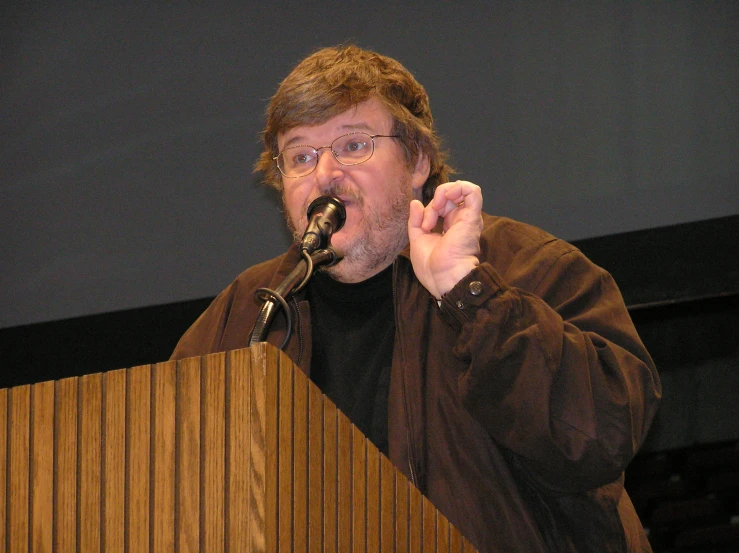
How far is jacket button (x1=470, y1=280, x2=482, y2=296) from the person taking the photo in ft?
4.96

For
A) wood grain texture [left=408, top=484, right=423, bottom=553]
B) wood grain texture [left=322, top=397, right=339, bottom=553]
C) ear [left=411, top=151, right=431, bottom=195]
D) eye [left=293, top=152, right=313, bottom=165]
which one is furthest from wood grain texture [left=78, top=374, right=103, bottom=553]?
ear [left=411, top=151, right=431, bottom=195]

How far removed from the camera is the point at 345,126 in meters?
2.11

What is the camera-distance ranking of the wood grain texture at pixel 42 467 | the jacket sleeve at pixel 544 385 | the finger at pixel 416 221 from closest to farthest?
the wood grain texture at pixel 42 467 < the jacket sleeve at pixel 544 385 < the finger at pixel 416 221

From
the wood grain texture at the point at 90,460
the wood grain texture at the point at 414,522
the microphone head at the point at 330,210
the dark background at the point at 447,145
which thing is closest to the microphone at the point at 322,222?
the microphone head at the point at 330,210

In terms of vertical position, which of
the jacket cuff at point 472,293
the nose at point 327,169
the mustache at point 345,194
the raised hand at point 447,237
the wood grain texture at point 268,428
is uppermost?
the nose at point 327,169

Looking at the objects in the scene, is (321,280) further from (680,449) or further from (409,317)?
(680,449)

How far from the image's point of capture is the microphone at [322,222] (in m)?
1.63

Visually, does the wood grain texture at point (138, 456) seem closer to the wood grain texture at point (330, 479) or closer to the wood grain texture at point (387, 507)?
the wood grain texture at point (330, 479)

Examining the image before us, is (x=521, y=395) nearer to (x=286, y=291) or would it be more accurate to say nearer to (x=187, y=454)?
(x=286, y=291)

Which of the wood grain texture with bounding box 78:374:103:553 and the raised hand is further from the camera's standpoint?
the raised hand

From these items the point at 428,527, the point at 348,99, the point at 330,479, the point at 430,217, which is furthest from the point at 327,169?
the point at 330,479

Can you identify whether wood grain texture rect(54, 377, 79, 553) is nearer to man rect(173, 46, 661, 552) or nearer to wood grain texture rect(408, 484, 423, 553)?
wood grain texture rect(408, 484, 423, 553)

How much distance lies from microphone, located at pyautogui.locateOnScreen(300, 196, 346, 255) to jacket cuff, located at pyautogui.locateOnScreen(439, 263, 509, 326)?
0.74 feet

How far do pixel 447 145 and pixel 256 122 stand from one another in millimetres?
667
